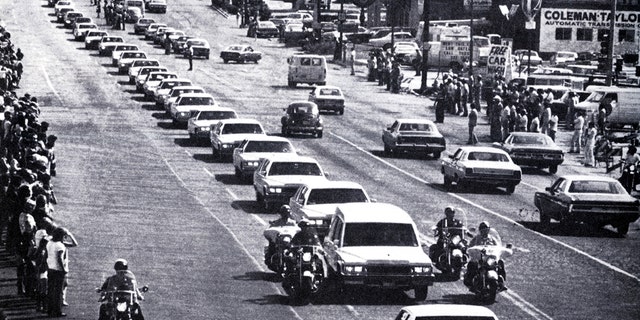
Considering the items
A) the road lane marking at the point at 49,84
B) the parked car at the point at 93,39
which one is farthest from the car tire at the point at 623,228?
the parked car at the point at 93,39

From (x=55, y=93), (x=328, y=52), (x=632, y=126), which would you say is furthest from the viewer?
(x=328, y=52)

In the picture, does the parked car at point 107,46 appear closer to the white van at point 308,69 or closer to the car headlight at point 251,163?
the white van at point 308,69

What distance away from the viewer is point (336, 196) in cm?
2992

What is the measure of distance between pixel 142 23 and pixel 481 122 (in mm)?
46064

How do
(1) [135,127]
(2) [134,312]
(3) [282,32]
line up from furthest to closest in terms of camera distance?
(3) [282,32], (1) [135,127], (2) [134,312]

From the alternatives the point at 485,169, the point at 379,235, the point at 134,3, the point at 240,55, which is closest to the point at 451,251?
the point at 379,235

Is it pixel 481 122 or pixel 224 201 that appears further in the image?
pixel 481 122

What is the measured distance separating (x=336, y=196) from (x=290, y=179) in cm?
520

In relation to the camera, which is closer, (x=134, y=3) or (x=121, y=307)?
(x=121, y=307)

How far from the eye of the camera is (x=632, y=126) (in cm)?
5984

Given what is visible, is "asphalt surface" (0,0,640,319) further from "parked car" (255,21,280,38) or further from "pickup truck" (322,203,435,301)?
"parked car" (255,21,280,38)

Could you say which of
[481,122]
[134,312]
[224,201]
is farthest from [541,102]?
[134,312]

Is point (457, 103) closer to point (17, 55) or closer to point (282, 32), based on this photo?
point (17, 55)

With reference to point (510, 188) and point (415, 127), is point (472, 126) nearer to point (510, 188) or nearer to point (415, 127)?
point (415, 127)
